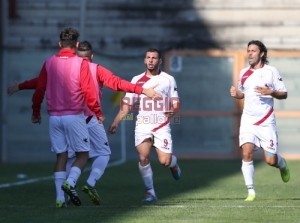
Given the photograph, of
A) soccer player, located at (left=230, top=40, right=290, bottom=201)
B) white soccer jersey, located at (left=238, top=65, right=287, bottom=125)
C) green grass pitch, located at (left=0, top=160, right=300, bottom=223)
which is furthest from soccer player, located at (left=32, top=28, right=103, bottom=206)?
white soccer jersey, located at (left=238, top=65, right=287, bottom=125)

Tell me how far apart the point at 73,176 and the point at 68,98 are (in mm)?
911

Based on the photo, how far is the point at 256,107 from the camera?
16.1m

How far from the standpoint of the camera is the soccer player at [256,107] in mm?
15953

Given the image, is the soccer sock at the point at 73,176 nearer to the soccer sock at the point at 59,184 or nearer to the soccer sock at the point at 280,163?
the soccer sock at the point at 59,184

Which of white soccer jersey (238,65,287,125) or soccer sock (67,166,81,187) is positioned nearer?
soccer sock (67,166,81,187)

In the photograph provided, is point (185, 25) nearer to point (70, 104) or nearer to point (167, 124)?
point (167, 124)

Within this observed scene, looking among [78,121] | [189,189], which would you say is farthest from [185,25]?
[78,121]

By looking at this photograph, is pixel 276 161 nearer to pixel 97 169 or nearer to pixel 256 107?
pixel 256 107

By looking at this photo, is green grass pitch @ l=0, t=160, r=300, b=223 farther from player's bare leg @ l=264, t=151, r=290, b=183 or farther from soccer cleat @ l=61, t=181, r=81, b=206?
player's bare leg @ l=264, t=151, r=290, b=183

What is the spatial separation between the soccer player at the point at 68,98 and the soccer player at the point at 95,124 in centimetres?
26

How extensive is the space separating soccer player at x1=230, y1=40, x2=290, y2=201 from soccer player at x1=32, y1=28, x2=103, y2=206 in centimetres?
236

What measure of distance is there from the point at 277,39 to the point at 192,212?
63.4 ft

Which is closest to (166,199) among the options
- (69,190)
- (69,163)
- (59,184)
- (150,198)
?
(150,198)

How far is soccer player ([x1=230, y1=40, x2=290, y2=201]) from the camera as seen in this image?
15953 millimetres
